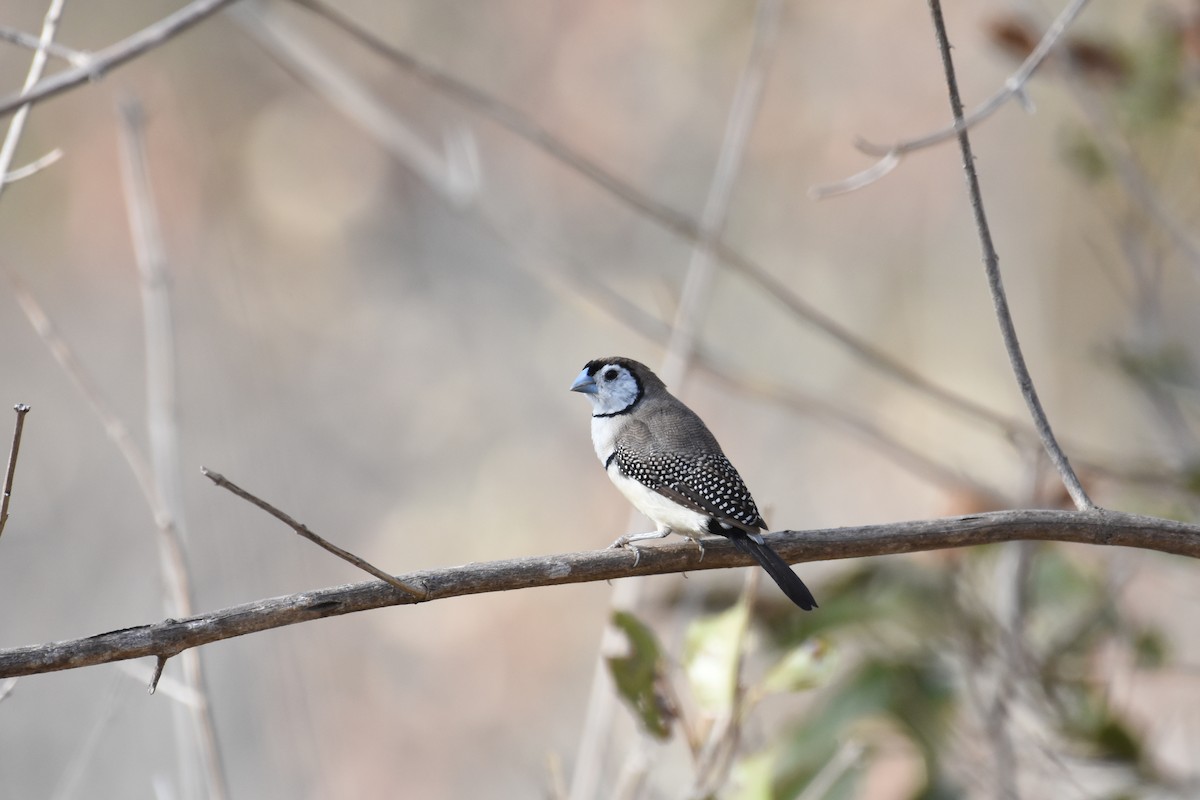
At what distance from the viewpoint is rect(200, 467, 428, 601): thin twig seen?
5.80 feet

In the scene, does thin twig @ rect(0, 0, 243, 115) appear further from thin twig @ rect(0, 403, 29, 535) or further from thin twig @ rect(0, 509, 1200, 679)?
thin twig @ rect(0, 509, 1200, 679)

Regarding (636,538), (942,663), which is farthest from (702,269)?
(942,663)

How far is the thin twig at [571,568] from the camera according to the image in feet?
6.39

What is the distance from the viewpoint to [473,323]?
9891mm

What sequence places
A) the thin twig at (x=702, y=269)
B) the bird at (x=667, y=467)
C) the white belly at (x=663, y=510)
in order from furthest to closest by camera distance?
the thin twig at (x=702, y=269), the white belly at (x=663, y=510), the bird at (x=667, y=467)

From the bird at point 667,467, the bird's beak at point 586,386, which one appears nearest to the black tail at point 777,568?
the bird at point 667,467

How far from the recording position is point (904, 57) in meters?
9.83

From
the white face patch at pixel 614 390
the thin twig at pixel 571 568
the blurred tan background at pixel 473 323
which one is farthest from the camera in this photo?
the blurred tan background at pixel 473 323

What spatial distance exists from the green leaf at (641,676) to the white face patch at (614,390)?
105cm

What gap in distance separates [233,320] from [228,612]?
260 inches

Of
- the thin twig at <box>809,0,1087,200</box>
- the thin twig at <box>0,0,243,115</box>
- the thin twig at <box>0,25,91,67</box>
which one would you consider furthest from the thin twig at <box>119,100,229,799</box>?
the thin twig at <box>809,0,1087,200</box>

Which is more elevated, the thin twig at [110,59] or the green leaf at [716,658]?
the thin twig at [110,59]

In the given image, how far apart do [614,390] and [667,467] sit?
2.14 ft

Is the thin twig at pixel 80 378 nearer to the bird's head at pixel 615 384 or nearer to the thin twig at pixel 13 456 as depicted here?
the thin twig at pixel 13 456
